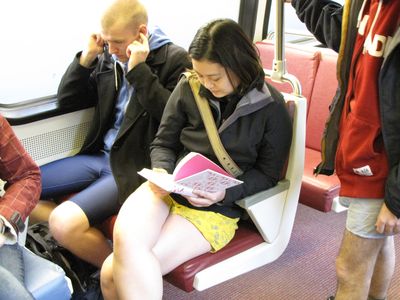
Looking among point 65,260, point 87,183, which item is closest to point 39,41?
point 87,183

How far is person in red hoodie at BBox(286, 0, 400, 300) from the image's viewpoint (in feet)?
4.42

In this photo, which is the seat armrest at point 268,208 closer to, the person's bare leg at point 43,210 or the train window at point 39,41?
the person's bare leg at point 43,210

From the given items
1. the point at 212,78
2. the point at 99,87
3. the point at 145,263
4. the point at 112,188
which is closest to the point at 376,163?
the point at 212,78

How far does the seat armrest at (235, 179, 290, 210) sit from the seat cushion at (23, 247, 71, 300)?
642 mm

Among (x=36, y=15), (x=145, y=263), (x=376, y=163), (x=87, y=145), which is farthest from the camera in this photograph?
(x=87, y=145)

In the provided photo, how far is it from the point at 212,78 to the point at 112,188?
0.69m

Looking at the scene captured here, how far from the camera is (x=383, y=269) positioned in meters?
1.85

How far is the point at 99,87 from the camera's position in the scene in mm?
2309

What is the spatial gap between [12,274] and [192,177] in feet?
1.96

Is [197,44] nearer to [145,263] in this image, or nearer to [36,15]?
[145,263]

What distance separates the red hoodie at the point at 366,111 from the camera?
1354mm

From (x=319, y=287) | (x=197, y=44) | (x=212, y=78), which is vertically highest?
(x=197, y=44)

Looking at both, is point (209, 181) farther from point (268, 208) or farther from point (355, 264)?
point (355, 264)

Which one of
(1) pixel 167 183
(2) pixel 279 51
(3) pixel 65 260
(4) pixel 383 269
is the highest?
(2) pixel 279 51
